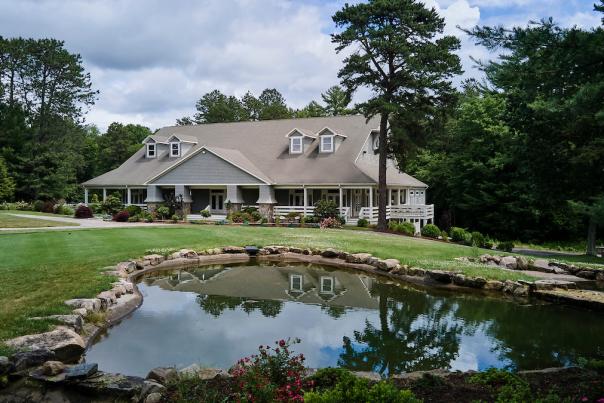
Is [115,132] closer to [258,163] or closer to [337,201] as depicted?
[258,163]

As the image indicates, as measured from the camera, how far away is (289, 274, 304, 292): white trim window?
14.0 metres

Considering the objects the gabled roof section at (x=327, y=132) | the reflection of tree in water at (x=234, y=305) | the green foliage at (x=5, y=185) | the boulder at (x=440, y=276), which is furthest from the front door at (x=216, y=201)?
the boulder at (x=440, y=276)

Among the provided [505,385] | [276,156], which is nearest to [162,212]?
[276,156]

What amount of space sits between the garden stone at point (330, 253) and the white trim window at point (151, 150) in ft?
82.9

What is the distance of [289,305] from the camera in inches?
471

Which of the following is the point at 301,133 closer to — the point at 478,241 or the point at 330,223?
the point at 330,223

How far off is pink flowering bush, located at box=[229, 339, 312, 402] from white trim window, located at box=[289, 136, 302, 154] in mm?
28910

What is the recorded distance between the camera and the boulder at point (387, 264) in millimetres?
15648

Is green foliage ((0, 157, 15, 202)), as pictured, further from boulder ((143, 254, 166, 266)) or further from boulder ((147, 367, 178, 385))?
boulder ((147, 367, 178, 385))

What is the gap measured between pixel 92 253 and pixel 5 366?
10.2 metres

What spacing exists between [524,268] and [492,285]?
12.1 feet

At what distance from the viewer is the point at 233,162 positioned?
32.2 meters

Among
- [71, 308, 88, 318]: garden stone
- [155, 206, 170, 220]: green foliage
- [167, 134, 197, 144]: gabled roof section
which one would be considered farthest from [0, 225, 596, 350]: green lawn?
[167, 134, 197, 144]: gabled roof section

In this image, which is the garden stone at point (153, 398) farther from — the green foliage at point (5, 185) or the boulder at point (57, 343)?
the green foliage at point (5, 185)
